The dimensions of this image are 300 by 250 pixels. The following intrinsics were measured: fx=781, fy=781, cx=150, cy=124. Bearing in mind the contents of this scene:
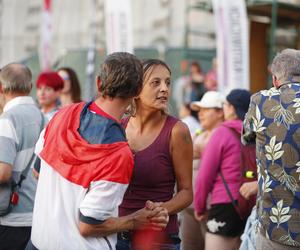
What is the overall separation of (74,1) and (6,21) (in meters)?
3.03

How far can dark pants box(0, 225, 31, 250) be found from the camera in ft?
17.5

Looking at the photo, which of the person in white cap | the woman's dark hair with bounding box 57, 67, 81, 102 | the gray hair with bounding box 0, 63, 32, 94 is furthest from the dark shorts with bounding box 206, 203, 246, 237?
the woman's dark hair with bounding box 57, 67, 81, 102

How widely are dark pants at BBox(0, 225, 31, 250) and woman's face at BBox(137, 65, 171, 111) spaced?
1.38 m

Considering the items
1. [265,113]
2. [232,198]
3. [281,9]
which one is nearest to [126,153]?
[265,113]

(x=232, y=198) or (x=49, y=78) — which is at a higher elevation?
(x=49, y=78)

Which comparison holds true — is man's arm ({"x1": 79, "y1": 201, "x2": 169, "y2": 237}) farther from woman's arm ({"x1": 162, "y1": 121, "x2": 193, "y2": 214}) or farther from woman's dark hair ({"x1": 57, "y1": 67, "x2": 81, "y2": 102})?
woman's dark hair ({"x1": 57, "y1": 67, "x2": 81, "y2": 102})

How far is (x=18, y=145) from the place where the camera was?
527 cm

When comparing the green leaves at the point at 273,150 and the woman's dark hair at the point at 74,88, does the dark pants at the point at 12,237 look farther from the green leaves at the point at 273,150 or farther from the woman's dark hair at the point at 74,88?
the woman's dark hair at the point at 74,88

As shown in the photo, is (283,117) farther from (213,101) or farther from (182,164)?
(213,101)

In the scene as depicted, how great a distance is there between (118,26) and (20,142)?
6.17 m

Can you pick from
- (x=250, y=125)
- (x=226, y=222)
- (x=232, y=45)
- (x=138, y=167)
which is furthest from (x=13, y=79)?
(x=232, y=45)

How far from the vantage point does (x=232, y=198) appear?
648cm

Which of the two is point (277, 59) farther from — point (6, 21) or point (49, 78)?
point (6, 21)

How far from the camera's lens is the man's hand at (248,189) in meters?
6.14
